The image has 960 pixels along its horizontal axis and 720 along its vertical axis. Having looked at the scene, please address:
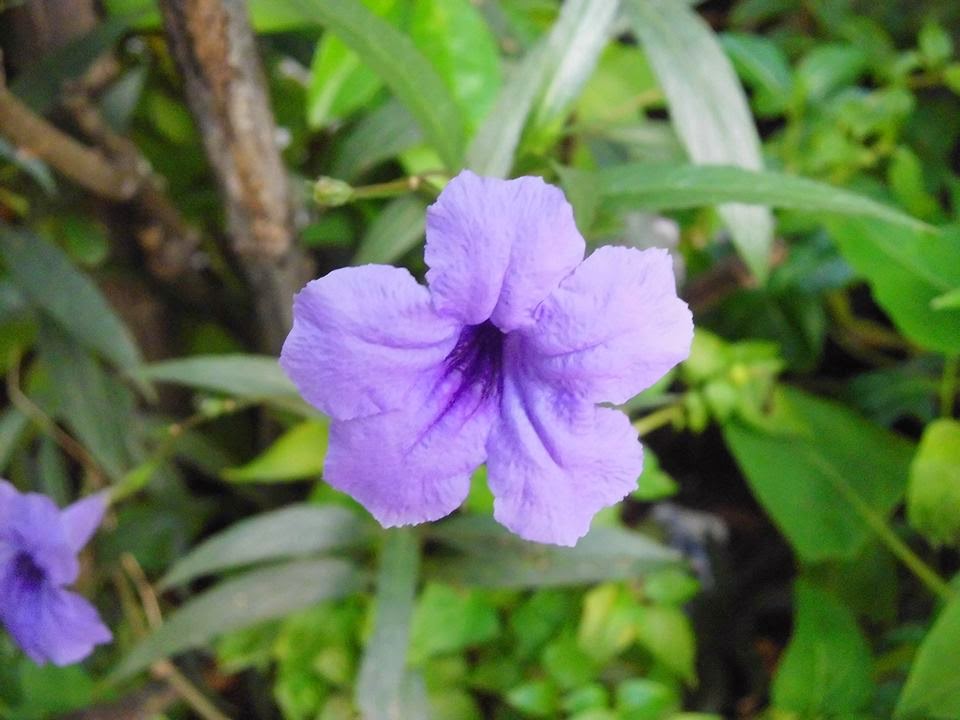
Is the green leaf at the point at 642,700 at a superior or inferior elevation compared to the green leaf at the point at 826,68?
inferior

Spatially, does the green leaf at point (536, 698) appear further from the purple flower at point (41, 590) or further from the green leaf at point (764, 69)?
the green leaf at point (764, 69)

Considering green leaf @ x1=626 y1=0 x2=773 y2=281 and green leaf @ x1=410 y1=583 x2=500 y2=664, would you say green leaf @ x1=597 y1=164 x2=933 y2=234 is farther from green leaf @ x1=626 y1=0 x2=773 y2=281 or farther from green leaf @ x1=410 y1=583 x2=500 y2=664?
green leaf @ x1=410 y1=583 x2=500 y2=664

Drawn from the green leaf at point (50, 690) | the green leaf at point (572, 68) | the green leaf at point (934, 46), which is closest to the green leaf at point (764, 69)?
the green leaf at point (934, 46)

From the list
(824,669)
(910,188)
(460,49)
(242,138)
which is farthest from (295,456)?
(910,188)

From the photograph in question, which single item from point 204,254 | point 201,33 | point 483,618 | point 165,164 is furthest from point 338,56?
point 483,618

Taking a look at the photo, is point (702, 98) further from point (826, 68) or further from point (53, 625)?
point (53, 625)

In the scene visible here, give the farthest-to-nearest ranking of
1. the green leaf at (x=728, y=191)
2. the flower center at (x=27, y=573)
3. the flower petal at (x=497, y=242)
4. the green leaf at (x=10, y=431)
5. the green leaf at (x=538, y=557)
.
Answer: the green leaf at (x=10, y=431) → the green leaf at (x=538, y=557) → the flower center at (x=27, y=573) → the green leaf at (x=728, y=191) → the flower petal at (x=497, y=242)

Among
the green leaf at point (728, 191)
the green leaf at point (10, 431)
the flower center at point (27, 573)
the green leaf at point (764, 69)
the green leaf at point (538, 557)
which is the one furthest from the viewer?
the green leaf at point (764, 69)
